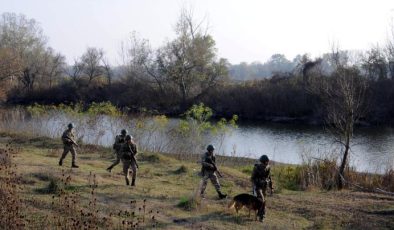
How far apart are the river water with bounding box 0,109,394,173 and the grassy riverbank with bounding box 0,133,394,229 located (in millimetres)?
5992

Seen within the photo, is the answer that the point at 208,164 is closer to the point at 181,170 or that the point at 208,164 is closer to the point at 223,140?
the point at 181,170

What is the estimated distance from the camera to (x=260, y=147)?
36562 millimetres

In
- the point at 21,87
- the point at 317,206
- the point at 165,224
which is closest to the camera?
the point at 165,224

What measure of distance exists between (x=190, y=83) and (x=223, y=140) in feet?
106

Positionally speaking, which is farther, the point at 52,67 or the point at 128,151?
the point at 52,67

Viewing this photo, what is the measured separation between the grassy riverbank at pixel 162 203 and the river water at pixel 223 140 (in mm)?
5992

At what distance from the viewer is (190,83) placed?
216 feet

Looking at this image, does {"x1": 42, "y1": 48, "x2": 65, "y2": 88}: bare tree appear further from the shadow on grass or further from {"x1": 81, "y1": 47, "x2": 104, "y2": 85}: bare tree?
the shadow on grass

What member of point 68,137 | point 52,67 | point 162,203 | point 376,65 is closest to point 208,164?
point 162,203

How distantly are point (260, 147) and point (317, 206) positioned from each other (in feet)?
70.5

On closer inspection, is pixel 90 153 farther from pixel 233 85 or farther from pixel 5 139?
pixel 233 85

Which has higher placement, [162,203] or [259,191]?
[259,191]

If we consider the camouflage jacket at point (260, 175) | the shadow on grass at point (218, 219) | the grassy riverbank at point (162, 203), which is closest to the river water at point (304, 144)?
the grassy riverbank at point (162, 203)

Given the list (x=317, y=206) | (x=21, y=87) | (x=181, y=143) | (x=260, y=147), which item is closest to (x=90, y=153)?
(x=181, y=143)
